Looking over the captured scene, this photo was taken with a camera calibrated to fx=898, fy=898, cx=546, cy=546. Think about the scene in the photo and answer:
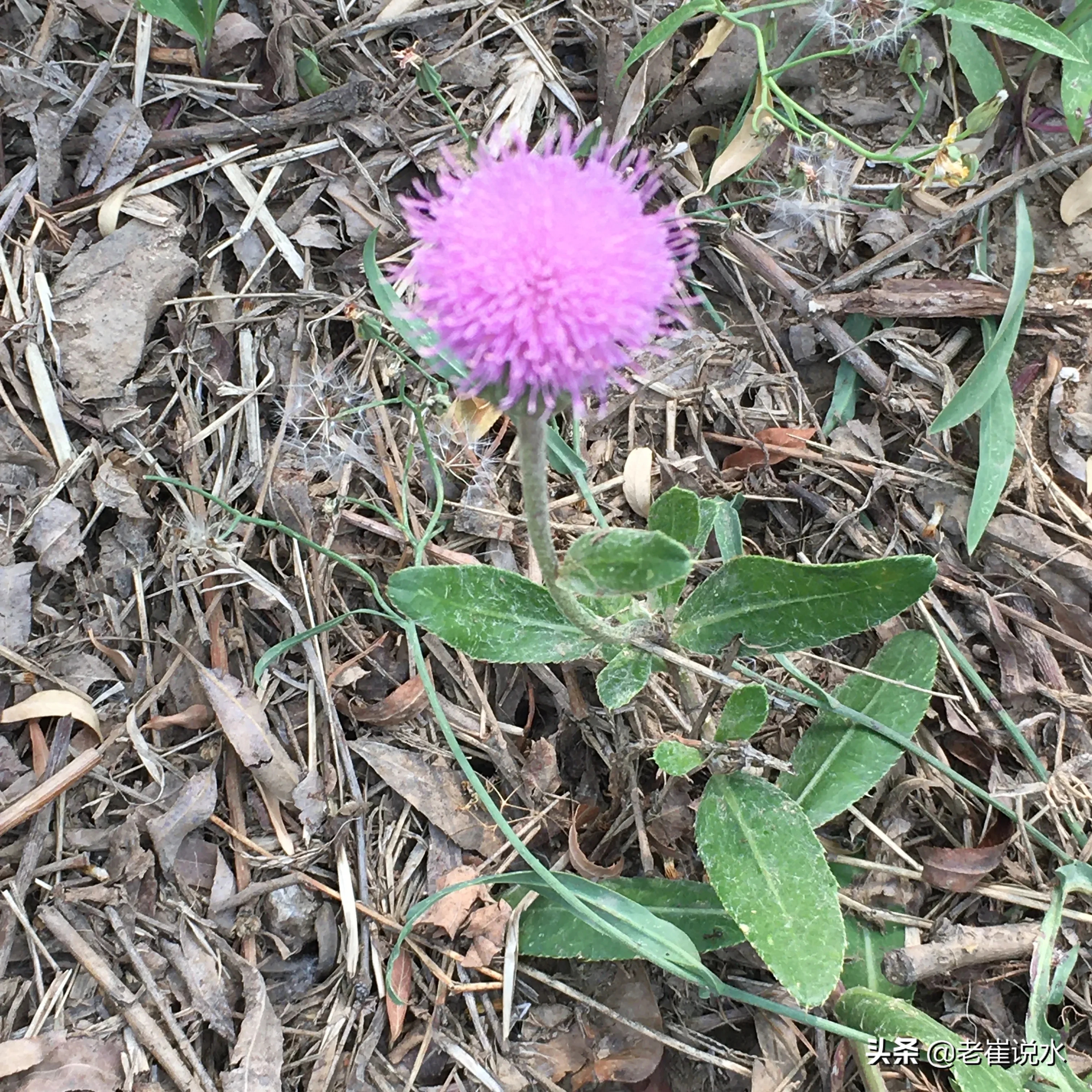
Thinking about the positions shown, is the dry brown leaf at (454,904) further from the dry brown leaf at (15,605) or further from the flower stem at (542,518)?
the dry brown leaf at (15,605)

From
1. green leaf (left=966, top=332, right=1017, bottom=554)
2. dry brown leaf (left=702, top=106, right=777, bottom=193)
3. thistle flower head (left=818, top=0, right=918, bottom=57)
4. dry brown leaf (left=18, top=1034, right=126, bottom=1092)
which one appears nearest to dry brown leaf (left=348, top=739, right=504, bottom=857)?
dry brown leaf (left=18, top=1034, right=126, bottom=1092)

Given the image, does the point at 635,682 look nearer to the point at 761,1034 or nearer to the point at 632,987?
the point at 632,987

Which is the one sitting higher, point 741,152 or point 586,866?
point 741,152

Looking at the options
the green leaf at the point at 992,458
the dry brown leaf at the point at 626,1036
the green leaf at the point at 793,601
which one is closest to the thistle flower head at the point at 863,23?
the green leaf at the point at 992,458

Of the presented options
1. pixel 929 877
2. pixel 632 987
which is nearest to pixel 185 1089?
pixel 632 987

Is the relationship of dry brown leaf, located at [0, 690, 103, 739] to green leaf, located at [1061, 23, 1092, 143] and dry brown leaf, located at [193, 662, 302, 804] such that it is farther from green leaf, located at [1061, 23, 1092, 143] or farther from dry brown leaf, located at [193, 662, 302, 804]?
green leaf, located at [1061, 23, 1092, 143]

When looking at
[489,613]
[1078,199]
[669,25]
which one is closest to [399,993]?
[489,613]

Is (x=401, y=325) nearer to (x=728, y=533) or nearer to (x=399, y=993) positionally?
Answer: (x=728, y=533)

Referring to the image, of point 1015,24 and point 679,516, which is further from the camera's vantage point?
point 1015,24
